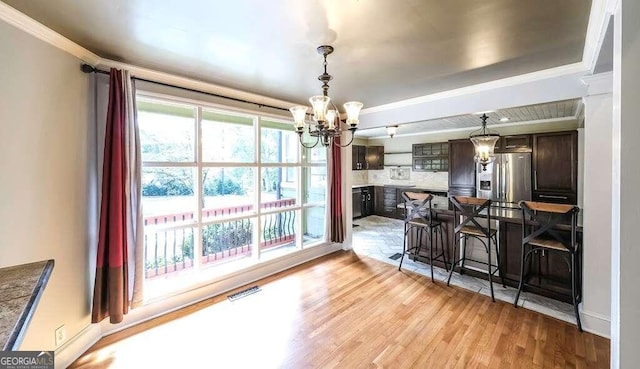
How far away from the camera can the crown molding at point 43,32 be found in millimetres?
1537

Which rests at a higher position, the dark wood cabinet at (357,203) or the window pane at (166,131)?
the window pane at (166,131)

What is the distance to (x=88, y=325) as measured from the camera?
7.23 feet

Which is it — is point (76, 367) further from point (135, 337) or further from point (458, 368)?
point (458, 368)

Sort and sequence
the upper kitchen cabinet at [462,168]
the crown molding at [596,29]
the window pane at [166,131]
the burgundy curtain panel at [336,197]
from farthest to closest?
the upper kitchen cabinet at [462,168] < the burgundy curtain panel at [336,197] < the window pane at [166,131] < the crown molding at [596,29]

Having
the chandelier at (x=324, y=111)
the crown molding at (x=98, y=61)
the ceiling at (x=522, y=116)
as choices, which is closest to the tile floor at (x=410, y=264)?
the ceiling at (x=522, y=116)

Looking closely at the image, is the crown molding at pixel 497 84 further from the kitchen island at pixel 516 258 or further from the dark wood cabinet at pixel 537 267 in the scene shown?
the dark wood cabinet at pixel 537 267

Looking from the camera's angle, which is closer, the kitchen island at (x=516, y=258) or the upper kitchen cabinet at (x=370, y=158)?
the kitchen island at (x=516, y=258)

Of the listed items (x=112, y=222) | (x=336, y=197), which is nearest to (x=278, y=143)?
(x=336, y=197)

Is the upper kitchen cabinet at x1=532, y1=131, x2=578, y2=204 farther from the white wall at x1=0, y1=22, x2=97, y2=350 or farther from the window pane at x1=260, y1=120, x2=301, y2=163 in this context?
the white wall at x1=0, y1=22, x2=97, y2=350

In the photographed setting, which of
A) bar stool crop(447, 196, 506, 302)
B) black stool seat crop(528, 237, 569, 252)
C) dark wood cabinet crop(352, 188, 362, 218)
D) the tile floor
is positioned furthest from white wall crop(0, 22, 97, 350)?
dark wood cabinet crop(352, 188, 362, 218)

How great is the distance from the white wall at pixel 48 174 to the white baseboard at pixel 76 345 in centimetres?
7

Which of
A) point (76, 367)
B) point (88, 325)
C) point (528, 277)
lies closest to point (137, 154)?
point (88, 325)

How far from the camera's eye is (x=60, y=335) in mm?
1954

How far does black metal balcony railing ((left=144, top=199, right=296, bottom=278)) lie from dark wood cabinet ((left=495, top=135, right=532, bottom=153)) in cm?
444
